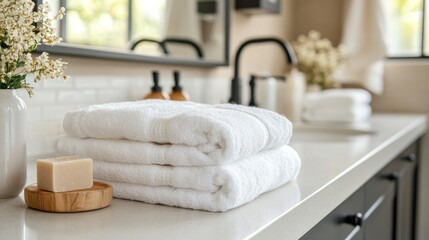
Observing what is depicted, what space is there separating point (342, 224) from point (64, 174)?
59cm

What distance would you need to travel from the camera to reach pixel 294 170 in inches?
36.4

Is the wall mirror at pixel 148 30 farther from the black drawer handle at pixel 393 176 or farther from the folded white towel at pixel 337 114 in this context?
the black drawer handle at pixel 393 176

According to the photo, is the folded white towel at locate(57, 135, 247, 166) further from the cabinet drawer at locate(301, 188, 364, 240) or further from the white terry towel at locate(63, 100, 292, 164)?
the cabinet drawer at locate(301, 188, 364, 240)

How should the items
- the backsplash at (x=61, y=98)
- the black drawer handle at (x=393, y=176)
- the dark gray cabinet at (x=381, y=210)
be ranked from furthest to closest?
1. the black drawer handle at (x=393, y=176)
2. the backsplash at (x=61, y=98)
3. the dark gray cabinet at (x=381, y=210)

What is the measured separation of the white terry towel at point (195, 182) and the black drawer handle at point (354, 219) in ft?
1.06

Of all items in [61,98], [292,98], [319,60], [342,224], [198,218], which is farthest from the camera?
[319,60]

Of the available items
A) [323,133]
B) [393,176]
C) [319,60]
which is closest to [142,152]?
[393,176]

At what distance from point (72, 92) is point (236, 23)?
3.74 ft

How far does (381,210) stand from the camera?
155 cm

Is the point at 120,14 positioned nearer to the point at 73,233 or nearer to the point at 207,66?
the point at 207,66

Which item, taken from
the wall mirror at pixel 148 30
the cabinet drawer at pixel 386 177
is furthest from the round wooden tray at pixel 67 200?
the cabinet drawer at pixel 386 177

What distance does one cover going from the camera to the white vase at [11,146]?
810 millimetres

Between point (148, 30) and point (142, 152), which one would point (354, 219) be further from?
point (148, 30)

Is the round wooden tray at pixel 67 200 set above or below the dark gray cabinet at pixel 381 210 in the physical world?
above
